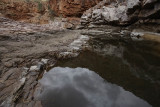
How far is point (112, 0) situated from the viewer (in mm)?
15312

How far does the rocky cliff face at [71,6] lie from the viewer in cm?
1991

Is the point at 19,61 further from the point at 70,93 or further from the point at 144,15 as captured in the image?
the point at 144,15

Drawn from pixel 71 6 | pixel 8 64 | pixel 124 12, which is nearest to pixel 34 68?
pixel 8 64

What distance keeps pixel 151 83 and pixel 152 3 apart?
889 cm

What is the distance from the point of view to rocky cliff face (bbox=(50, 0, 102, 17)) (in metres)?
19.9

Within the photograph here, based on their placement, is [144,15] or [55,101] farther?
[144,15]

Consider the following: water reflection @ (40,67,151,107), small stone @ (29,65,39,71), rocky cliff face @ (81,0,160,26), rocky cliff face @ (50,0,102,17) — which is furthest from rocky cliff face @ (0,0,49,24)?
water reflection @ (40,67,151,107)

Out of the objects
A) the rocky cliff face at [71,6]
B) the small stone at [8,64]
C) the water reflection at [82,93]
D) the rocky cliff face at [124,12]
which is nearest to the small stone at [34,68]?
the water reflection at [82,93]

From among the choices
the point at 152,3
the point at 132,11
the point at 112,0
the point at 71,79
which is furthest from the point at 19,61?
the point at 112,0

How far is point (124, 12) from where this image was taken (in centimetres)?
1272

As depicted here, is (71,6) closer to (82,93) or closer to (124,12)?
(124,12)

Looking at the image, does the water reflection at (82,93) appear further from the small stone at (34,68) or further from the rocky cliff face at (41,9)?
the rocky cliff face at (41,9)

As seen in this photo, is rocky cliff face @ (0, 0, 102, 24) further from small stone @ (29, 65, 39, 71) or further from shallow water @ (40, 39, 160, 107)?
shallow water @ (40, 39, 160, 107)

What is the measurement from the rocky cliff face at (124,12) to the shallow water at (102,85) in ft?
24.6
